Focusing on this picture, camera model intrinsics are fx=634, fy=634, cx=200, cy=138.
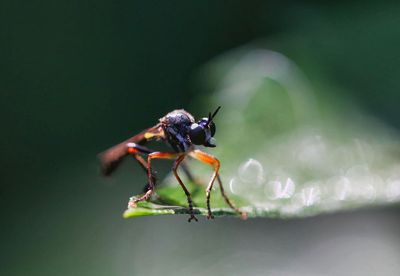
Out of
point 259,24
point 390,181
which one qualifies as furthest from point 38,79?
point 390,181

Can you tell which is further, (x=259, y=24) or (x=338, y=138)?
(x=259, y=24)

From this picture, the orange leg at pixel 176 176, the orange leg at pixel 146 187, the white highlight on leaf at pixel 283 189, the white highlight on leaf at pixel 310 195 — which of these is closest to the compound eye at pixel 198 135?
the orange leg at pixel 176 176

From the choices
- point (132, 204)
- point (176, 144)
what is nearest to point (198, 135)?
point (176, 144)

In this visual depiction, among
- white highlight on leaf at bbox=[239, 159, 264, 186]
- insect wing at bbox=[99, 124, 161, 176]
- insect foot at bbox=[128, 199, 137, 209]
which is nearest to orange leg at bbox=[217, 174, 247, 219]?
white highlight on leaf at bbox=[239, 159, 264, 186]

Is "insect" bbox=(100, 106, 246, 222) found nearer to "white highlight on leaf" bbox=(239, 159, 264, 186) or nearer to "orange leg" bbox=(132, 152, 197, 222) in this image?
"orange leg" bbox=(132, 152, 197, 222)

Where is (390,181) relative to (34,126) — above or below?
below

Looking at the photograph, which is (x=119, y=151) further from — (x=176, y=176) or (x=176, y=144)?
(x=176, y=176)

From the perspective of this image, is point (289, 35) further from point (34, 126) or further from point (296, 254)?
point (34, 126)
